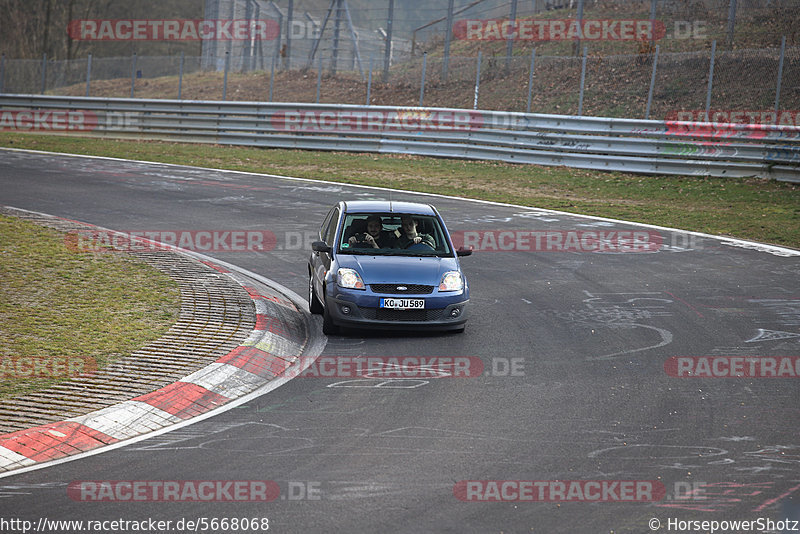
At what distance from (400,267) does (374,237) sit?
94 centimetres

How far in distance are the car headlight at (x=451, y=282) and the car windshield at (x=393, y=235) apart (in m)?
0.65

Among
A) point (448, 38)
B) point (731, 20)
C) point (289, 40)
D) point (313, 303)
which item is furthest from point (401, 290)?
point (289, 40)

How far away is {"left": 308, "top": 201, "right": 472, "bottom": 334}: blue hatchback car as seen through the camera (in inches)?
400

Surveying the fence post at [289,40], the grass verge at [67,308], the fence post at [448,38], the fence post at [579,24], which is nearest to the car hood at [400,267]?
the grass verge at [67,308]

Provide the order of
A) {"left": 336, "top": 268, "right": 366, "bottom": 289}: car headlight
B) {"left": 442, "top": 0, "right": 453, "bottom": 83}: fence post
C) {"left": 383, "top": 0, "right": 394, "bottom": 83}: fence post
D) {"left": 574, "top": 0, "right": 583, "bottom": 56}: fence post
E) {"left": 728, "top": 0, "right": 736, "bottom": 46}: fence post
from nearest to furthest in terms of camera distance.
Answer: {"left": 336, "top": 268, "right": 366, "bottom": 289}: car headlight, {"left": 728, "top": 0, "right": 736, "bottom": 46}: fence post, {"left": 574, "top": 0, "right": 583, "bottom": 56}: fence post, {"left": 442, "top": 0, "right": 453, "bottom": 83}: fence post, {"left": 383, "top": 0, "right": 394, "bottom": 83}: fence post

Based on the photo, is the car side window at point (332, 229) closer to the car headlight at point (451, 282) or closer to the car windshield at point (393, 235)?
the car windshield at point (393, 235)

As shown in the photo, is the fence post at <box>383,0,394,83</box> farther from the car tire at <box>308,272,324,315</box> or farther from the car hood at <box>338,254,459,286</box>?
the car hood at <box>338,254,459,286</box>

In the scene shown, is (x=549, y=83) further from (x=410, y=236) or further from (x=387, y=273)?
(x=387, y=273)

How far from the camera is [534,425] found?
7.45 metres

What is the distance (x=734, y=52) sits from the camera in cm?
2744

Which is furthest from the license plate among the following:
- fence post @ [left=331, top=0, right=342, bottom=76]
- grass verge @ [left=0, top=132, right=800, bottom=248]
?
fence post @ [left=331, top=0, right=342, bottom=76]

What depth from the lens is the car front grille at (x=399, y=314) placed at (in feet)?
33.3

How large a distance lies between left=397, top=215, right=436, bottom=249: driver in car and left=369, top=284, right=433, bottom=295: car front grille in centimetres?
122

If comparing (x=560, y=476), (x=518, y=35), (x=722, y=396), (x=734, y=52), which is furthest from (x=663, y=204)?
(x=518, y=35)
